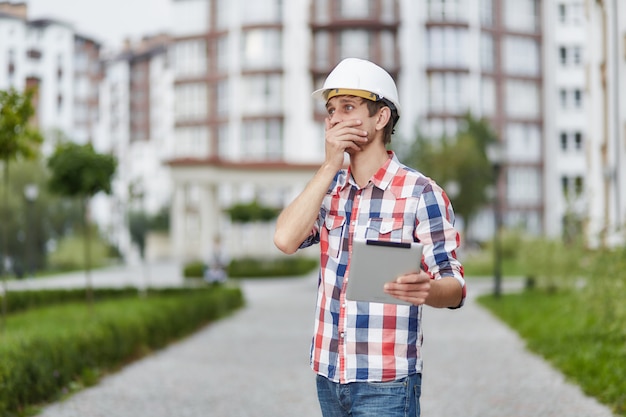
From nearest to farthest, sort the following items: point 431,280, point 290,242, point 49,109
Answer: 1. point 431,280
2. point 290,242
3. point 49,109

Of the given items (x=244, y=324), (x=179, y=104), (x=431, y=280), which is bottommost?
(x=244, y=324)

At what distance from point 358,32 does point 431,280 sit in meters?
61.4

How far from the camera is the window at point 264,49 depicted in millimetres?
64688

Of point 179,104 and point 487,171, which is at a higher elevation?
point 179,104

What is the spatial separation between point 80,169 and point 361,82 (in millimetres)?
12534

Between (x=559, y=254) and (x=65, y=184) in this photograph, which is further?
(x=559, y=254)

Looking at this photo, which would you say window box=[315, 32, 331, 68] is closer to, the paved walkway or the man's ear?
the paved walkway

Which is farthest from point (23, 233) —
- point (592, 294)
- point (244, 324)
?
point (592, 294)

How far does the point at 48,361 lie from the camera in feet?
28.9

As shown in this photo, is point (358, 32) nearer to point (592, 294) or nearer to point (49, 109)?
point (49, 109)

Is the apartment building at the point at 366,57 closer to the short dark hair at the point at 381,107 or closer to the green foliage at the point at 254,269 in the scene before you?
the green foliage at the point at 254,269

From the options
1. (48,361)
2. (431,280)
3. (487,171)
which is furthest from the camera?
(487,171)

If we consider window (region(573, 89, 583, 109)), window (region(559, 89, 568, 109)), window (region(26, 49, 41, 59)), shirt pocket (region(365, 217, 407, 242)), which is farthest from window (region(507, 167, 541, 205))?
shirt pocket (region(365, 217, 407, 242))

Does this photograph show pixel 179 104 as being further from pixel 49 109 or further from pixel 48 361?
pixel 48 361
